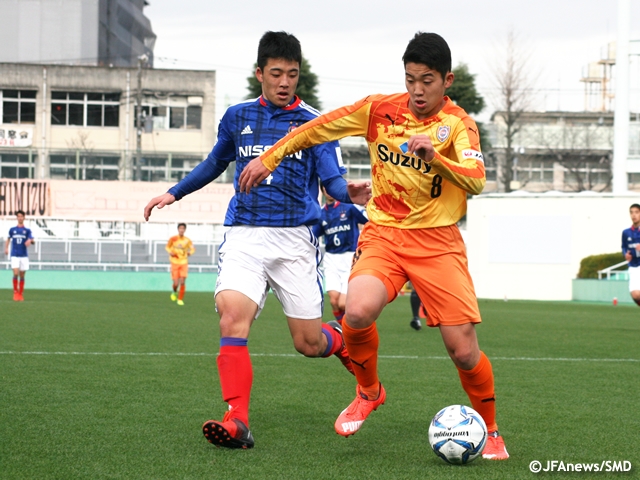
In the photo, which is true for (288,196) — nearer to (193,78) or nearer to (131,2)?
(193,78)

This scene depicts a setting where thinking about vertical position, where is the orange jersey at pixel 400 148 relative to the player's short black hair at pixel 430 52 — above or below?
below

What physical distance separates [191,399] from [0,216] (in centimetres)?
3781

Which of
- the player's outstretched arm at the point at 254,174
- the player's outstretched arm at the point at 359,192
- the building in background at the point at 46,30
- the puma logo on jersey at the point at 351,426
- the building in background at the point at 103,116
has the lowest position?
the puma logo on jersey at the point at 351,426

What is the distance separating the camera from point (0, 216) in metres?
42.4

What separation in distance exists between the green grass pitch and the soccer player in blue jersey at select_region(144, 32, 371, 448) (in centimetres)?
80

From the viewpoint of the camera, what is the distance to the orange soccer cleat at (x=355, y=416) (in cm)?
545

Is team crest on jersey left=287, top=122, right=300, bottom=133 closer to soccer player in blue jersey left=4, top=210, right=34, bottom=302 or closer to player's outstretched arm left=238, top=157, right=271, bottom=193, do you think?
player's outstretched arm left=238, top=157, right=271, bottom=193

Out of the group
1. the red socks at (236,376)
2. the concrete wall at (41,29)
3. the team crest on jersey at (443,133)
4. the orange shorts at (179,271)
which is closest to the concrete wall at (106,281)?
the orange shorts at (179,271)

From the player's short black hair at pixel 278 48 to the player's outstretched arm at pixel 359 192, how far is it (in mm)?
885

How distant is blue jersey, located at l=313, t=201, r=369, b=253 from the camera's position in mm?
13727

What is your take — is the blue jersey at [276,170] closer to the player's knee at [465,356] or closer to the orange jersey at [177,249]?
the player's knee at [465,356]

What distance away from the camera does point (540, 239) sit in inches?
1296

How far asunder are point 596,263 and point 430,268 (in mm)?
27498

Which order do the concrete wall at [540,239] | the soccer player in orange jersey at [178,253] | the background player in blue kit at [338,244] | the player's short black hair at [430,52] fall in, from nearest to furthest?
1. the player's short black hair at [430,52]
2. the background player in blue kit at [338,244]
3. the soccer player in orange jersey at [178,253]
4. the concrete wall at [540,239]
